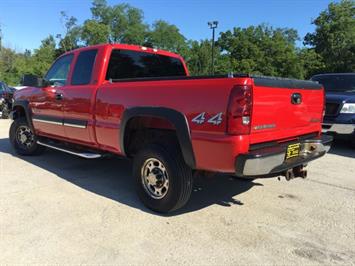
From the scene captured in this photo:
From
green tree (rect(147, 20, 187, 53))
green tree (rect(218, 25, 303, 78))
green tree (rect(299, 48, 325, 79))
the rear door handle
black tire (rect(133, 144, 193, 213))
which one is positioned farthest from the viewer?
green tree (rect(147, 20, 187, 53))

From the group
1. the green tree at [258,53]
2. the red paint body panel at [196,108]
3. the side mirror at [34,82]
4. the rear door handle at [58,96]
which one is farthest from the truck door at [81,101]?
the green tree at [258,53]

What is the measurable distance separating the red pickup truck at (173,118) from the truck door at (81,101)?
15 mm

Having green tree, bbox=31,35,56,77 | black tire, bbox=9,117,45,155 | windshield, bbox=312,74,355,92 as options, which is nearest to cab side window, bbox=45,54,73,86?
black tire, bbox=9,117,45,155

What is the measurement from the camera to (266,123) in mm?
3477

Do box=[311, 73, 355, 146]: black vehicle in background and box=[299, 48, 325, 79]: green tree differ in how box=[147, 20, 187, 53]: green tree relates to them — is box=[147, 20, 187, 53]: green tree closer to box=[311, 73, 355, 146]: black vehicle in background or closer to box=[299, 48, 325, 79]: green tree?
box=[299, 48, 325, 79]: green tree

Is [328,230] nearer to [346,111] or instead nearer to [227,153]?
[227,153]

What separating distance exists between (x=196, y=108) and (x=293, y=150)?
1.21m

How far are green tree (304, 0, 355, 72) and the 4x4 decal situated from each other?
3826 cm

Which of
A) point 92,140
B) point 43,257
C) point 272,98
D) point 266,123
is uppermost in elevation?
point 272,98

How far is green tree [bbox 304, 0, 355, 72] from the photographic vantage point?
125 feet

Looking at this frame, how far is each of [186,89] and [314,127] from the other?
6.27ft

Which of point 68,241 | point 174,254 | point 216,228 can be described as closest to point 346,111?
point 216,228

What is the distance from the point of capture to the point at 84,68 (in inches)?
207

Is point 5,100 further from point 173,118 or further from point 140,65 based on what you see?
point 173,118
